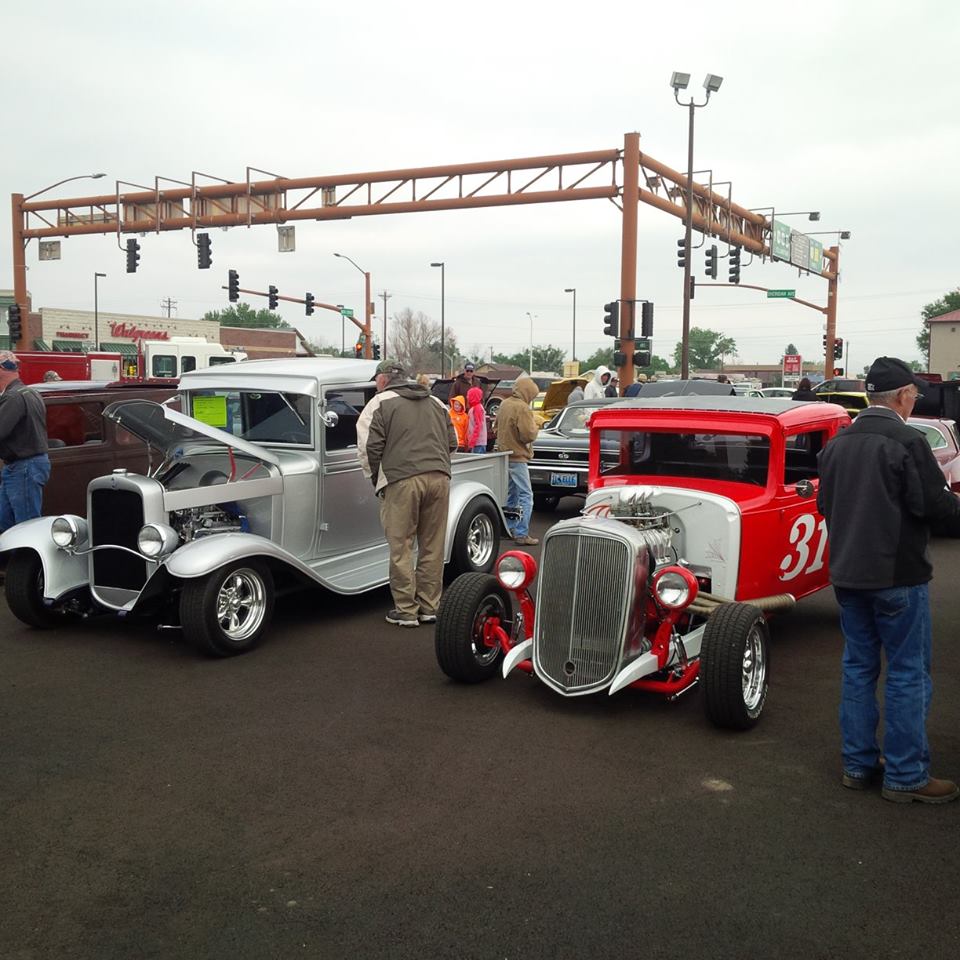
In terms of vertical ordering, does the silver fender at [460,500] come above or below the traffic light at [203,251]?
below

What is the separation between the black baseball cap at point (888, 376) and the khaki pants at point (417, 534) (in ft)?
11.8

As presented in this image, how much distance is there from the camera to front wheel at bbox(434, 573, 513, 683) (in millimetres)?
5594

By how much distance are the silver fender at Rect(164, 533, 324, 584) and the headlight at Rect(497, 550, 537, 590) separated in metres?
1.78

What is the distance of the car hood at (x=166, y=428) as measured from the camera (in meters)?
6.75

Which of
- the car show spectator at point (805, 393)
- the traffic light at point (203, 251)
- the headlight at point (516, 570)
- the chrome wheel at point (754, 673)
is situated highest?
the traffic light at point (203, 251)

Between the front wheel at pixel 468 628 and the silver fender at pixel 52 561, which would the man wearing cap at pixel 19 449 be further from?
the front wheel at pixel 468 628

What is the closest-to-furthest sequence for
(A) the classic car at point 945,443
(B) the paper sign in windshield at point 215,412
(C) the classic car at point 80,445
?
(B) the paper sign in windshield at point 215,412 → (C) the classic car at point 80,445 → (A) the classic car at point 945,443

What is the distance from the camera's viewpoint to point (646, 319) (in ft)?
66.1

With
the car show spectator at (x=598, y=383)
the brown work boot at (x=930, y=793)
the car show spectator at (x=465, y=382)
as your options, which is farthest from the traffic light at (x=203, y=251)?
the brown work boot at (x=930, y=793)

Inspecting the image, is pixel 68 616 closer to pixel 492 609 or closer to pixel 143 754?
pixel 143 754

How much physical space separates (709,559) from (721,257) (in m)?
25.9

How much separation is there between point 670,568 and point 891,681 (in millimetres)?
1276

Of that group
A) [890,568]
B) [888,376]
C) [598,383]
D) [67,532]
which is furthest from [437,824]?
[598,383]

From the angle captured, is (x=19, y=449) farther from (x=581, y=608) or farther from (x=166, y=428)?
(x=581, y=608)
